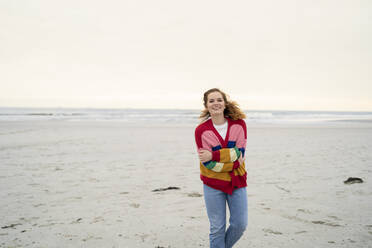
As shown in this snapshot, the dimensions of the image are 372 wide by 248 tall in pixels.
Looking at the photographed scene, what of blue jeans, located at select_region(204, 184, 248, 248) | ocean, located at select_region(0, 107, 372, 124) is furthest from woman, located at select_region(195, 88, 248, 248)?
ocean, located at select_region(0, 107, 372, 124)

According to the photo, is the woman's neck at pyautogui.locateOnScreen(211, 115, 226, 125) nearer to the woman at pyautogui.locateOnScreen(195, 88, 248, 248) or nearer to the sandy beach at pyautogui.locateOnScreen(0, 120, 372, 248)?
the woman at pyautogui.locateOnScreen(195, 88, 248, 248)

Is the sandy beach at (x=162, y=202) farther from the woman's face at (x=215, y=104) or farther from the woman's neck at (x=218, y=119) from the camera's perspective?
the woman's face at (x=215, y=104)

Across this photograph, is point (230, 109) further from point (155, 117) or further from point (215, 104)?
point (155, 117)

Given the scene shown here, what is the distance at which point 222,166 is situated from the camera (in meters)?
2.44

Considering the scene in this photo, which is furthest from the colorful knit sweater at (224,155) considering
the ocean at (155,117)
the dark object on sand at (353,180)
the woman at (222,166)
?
the ocean at (155,117)

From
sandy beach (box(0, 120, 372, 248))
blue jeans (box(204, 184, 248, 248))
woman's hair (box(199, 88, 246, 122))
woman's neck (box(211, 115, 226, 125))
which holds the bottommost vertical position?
sandy beach (box(0, 120, 372, 248))

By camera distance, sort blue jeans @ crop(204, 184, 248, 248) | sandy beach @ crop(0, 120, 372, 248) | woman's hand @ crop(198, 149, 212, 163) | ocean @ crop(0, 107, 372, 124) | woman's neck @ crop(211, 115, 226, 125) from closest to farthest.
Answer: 1. woman's hand @ crop(198, 149, 212, 163)
2. blue jeans @ crop(204, 184, 248, 248)
3. woman's neck @ crop(211, 115, 226, 125)
4. sandy beach @ crop(0, 120, 372, 248)
5. ocean @ crop(0, 107, 372, 124)

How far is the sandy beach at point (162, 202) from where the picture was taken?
343cm

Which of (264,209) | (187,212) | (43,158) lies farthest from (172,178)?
(43,158)

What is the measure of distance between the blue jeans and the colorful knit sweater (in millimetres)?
88

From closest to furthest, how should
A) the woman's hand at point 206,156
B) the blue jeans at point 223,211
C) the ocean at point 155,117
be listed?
the woman's hand at point 206,156 → the blue jeans at point 223,211 → the ocean at point 155,117

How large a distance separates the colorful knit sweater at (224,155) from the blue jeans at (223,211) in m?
0.09

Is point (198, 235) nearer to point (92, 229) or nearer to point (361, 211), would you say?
point (92, 229)

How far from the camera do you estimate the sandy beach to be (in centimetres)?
343
